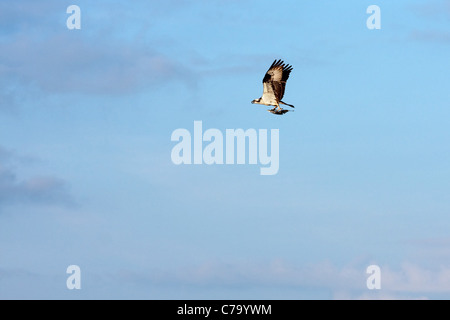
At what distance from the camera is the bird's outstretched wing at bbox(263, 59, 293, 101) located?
79.4 meters

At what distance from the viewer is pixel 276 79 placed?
79.8 meters

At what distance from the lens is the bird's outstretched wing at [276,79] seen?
7938cm

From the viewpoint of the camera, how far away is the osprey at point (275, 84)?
7938 centimetres

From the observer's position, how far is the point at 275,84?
80062 mm

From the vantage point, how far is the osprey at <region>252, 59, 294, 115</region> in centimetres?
7938

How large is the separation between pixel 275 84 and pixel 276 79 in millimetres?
492
